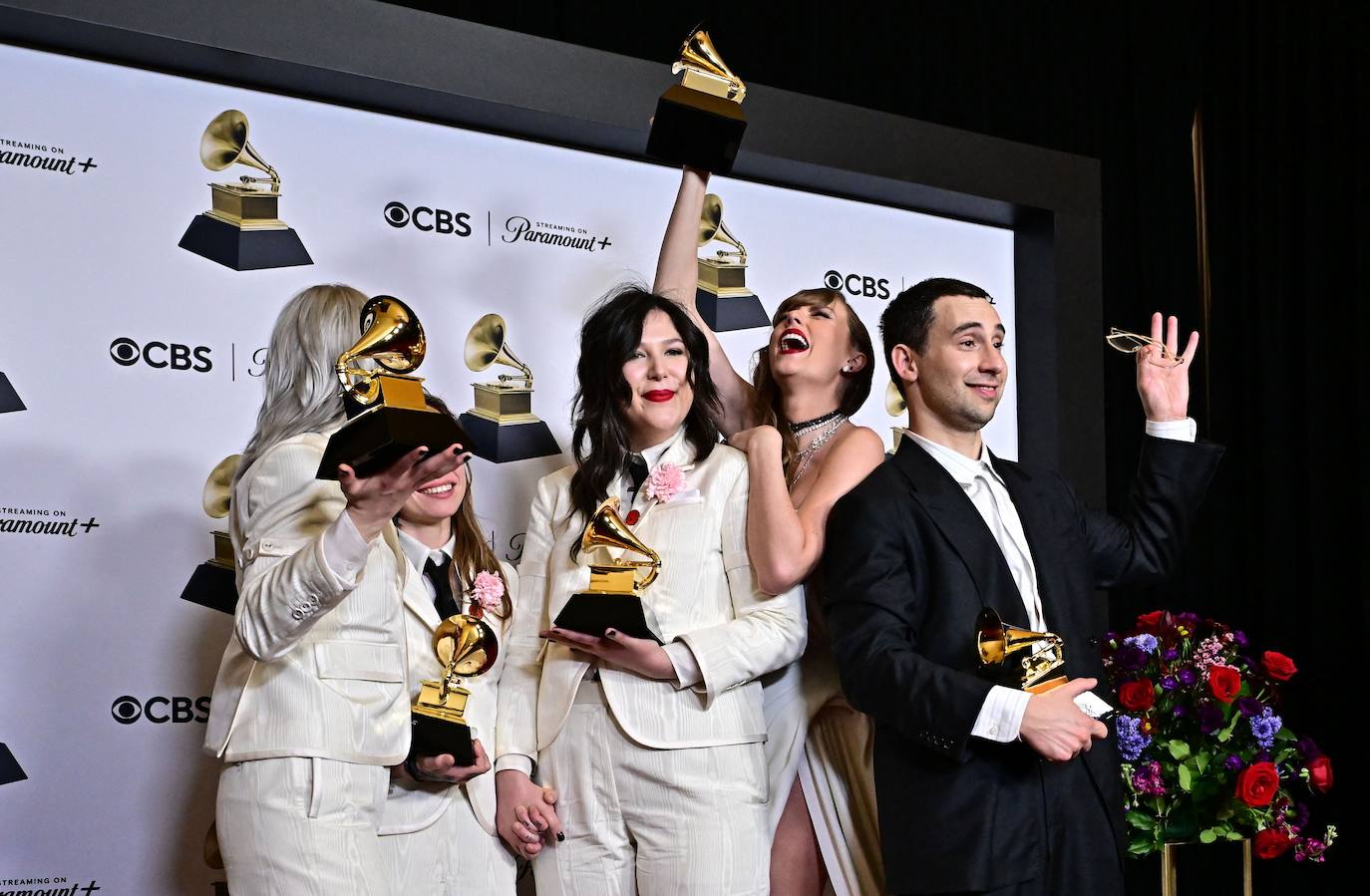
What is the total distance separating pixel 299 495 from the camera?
239cm

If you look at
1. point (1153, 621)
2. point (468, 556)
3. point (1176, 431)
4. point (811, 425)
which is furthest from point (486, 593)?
point (1153, 621)

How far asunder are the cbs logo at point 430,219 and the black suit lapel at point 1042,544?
1.76 meters

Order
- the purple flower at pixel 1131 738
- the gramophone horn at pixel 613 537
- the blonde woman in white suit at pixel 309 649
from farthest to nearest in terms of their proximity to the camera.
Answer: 1. the purple flower at pixel 1131 738
2. the gramophone horn at pixel 613 537
3. the blonde woman in white suit at pixel 309 649

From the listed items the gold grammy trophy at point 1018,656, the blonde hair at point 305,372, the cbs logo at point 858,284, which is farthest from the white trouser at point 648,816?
the cbs logo at point 858,284

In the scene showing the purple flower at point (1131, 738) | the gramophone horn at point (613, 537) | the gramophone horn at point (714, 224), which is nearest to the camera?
the gramophone horn at point (613, 537)

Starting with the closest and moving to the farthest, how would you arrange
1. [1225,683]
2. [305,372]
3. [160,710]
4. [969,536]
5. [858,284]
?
[305,372] < [969,536] < [160,710] < [1225,683] < [858,284]

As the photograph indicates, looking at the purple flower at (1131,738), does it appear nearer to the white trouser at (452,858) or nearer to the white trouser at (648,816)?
the white trouser at (648,816)

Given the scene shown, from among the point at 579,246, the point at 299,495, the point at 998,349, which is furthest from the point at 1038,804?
the point at 579,246

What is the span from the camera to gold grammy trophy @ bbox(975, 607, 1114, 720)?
2.38m

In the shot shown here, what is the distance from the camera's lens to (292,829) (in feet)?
7.54

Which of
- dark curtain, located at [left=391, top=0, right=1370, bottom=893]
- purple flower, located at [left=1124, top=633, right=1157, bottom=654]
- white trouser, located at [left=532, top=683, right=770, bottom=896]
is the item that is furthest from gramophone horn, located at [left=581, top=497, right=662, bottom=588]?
dark curtain, located at [left=391, top=0, right=1370, bottom=893]

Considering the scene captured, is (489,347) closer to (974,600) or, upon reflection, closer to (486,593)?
(486,593)

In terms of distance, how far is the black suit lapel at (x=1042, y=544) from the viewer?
Result: 2.62 m

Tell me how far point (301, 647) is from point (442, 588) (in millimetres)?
424
